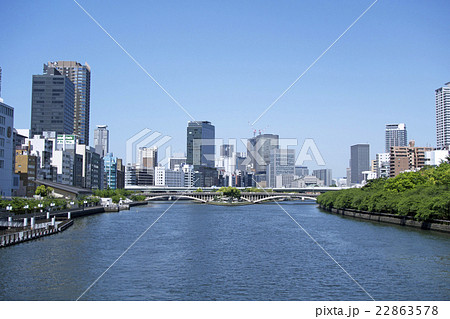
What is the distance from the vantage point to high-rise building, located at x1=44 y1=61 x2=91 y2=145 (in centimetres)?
15759

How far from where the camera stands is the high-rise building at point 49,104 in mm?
130875

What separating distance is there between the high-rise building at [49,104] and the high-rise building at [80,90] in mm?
24631

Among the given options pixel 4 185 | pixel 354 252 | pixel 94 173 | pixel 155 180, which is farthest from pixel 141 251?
pixel 155 180

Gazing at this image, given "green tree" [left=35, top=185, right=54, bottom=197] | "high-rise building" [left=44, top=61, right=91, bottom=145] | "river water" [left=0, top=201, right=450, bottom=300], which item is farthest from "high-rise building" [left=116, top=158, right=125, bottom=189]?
→ "river water" [left=0, top=201, right=450, bottom=300]

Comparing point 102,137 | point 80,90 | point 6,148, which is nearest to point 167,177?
point 102,137

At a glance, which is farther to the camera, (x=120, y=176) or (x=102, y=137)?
(x=102, y=137)

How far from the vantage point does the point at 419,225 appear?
38.2 m

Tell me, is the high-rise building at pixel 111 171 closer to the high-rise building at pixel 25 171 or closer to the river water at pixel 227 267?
the high-rise building at pixel 25 171

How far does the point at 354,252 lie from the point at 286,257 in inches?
173

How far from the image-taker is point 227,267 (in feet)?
70.0

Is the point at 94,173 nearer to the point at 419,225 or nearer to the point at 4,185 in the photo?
the point at 4,185

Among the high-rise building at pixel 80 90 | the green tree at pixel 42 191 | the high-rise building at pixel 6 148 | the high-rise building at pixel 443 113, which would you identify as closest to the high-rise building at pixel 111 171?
the high-rise building at pixel 80 90

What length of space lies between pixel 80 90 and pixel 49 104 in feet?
96.2
